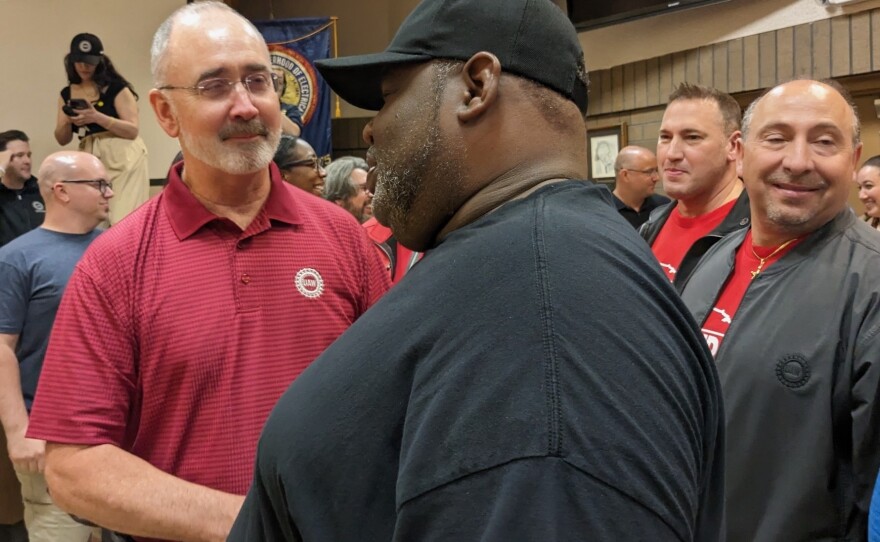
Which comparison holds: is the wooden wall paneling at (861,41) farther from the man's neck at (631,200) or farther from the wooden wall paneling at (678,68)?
the man's neck at (631,200)

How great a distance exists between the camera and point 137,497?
1.52 meters

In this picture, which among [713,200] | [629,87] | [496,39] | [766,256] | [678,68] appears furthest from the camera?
[629,87]

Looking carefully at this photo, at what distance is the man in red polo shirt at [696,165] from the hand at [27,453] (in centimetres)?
261

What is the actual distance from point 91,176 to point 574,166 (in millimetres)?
3364

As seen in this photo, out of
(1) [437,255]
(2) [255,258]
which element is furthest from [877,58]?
(1) [437,255]

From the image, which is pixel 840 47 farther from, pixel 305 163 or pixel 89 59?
pixel 89 59

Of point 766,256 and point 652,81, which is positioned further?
point 652,81

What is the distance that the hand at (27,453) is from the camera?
11.0 feet

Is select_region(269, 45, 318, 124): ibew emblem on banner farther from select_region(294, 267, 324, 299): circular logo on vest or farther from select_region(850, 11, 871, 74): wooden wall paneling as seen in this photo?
select_region(294, 267, 324, 299): circular logo on vest

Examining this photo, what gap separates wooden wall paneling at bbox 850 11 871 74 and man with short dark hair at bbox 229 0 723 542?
5828 mm

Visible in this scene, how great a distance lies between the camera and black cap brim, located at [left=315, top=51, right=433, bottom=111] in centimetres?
100

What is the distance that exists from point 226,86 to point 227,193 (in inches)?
9.1

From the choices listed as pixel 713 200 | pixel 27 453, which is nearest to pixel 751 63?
pixel 713 200

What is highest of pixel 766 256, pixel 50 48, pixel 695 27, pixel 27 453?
pixel 50 48
